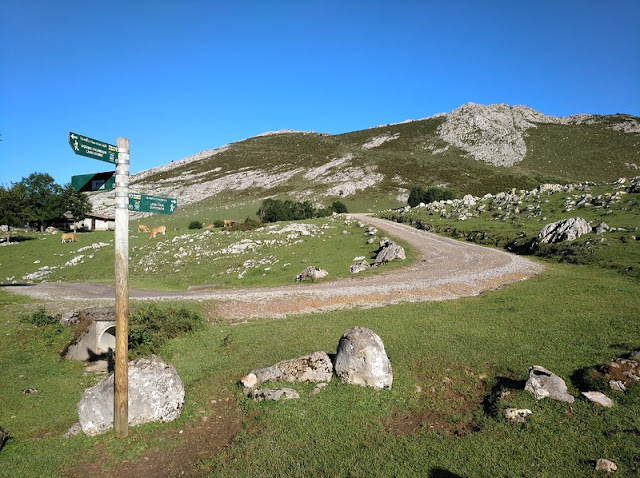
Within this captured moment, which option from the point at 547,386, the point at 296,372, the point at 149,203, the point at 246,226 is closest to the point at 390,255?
the point at 296,372

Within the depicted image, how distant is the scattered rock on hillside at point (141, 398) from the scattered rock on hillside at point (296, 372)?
2.43 meters

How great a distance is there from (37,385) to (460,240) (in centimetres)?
4425

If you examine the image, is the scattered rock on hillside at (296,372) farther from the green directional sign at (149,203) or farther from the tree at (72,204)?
the tree at (72,204)

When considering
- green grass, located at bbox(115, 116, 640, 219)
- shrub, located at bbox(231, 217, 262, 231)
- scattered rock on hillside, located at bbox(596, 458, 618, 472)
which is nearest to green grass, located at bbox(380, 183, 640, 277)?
scattered rock on hillside, located at bbox(596, 458, 618, 472)

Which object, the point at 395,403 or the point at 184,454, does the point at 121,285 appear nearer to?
the point at 184,454

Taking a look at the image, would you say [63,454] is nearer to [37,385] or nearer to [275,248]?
[37,385]

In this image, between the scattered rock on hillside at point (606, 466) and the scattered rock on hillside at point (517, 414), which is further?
the scattered rock on hillside at point (517, 414)

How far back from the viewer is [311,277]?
32.7 m

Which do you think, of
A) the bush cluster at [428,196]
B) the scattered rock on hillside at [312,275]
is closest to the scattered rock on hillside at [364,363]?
the scattered rock on hillside at [312,275]

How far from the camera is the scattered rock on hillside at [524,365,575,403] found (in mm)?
11727

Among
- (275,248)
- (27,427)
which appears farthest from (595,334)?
(275,248)

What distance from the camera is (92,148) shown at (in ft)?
31.3

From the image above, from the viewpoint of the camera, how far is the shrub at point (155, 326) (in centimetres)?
1688

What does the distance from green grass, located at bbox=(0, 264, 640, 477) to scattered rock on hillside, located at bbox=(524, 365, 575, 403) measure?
259 millimetres
